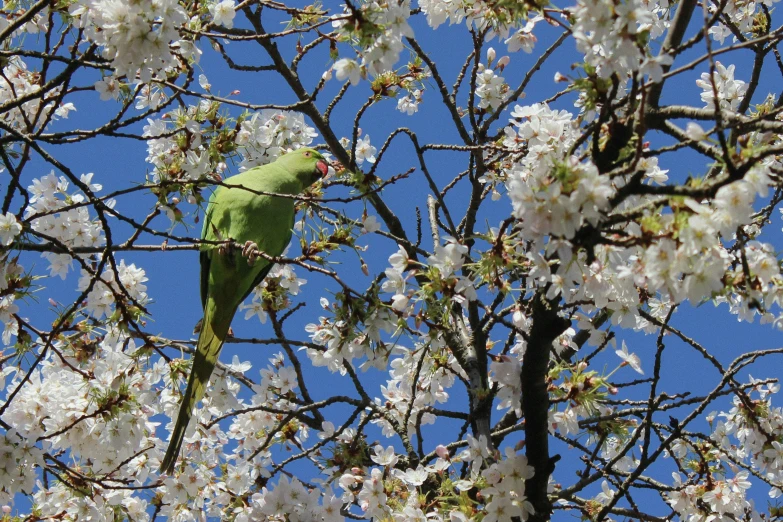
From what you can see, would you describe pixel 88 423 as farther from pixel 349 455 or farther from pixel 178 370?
pixel 349 455

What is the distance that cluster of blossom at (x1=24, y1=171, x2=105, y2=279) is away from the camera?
4211 millimetres

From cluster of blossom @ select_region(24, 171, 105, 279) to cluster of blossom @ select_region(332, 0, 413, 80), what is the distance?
2212 millimetres

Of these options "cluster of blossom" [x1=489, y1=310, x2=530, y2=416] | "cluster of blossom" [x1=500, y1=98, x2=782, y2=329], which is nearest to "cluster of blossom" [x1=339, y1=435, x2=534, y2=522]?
"cluster of blossom" [x1=489, y1=310, x2=530, y2=416]

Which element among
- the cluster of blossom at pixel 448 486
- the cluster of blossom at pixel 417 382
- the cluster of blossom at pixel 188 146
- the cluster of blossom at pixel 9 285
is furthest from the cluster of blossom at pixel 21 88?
the cluster of blossom at pixel 448 486

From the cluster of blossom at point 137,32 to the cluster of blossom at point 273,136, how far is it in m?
2.14

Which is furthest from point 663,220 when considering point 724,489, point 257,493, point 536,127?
point 257,493

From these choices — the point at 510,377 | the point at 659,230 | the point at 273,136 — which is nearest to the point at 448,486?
the point at 510,377

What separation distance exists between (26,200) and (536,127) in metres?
2.34

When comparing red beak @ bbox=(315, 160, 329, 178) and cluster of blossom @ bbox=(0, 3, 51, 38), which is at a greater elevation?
red beak @ bbox=(315, 160, 329, 178)

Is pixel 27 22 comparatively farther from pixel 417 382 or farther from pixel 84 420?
pixel 417 382

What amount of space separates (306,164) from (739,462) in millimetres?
3251

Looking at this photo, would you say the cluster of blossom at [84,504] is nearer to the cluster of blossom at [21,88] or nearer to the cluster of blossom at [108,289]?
the cluster of blossom at [108,289]

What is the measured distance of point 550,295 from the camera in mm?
2400

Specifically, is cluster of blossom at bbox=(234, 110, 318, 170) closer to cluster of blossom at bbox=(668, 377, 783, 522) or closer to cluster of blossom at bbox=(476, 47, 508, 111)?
cluster of blossom at bbox=(476, 47, 508, 111)
